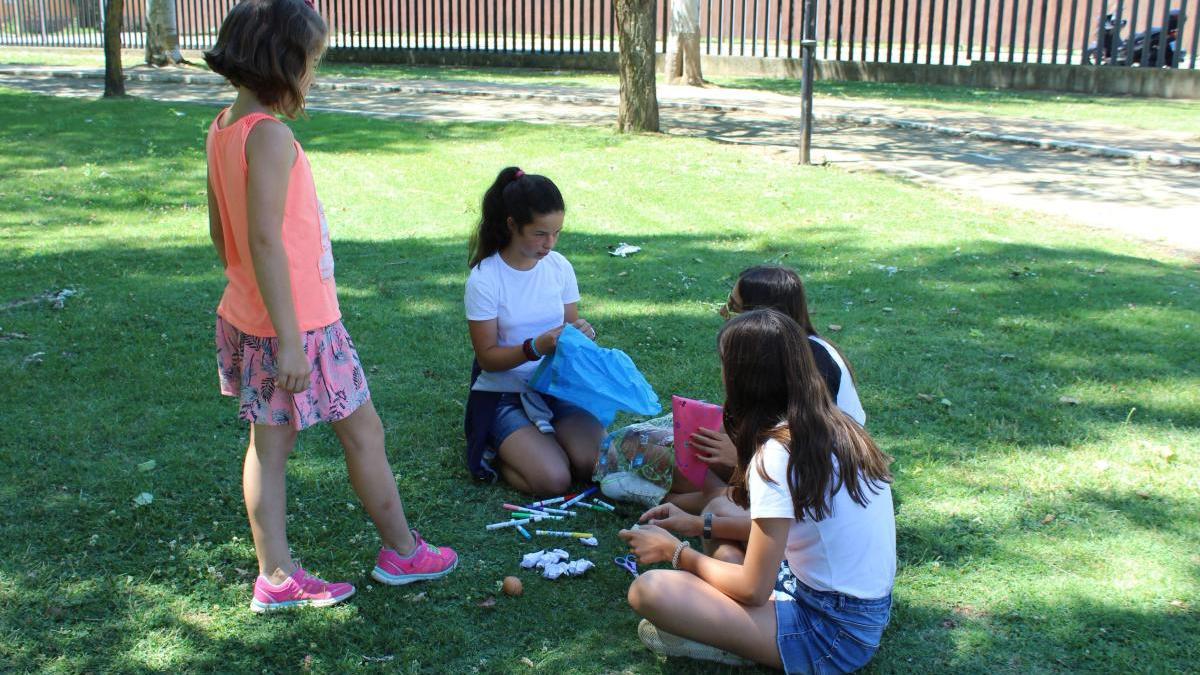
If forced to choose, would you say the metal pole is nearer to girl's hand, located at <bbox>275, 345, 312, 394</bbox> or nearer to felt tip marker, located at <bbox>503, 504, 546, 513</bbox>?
felt tip marker, located at <bbox>503, 504, 546, 513</bbox>

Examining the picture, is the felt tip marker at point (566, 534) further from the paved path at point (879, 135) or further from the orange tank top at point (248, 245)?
the paved path at point (879, 135)

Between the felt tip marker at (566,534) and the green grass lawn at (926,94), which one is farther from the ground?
the green grass lawn at (926,94)

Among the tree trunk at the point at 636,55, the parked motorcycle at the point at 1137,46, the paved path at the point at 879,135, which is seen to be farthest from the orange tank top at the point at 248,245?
the parked motorcycle at the point at 1137,46

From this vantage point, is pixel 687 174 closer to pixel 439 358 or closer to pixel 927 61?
pixel 439 358

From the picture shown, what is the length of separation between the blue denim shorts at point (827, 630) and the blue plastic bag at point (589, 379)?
1.41 meters

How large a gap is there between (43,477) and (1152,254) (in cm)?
674

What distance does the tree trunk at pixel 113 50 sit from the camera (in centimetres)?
1373

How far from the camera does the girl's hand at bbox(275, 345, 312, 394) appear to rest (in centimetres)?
298

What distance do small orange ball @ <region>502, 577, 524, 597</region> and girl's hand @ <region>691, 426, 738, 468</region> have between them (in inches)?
27.7

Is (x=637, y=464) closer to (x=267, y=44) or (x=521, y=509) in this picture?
(x=521, y=509)

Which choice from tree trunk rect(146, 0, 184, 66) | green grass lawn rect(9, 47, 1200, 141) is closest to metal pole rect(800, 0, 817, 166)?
green grass lawn rect(9, 47, 1200, 141)

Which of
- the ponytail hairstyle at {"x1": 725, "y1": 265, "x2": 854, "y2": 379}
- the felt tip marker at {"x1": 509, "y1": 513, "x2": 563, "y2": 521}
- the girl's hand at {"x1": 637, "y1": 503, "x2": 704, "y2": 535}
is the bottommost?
the felt tip marker at {"x1": 509, "y1": 513, "x2": 563, "y2": 521}

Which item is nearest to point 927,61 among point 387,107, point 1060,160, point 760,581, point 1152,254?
point 1060,160

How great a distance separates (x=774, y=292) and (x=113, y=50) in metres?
12.9
